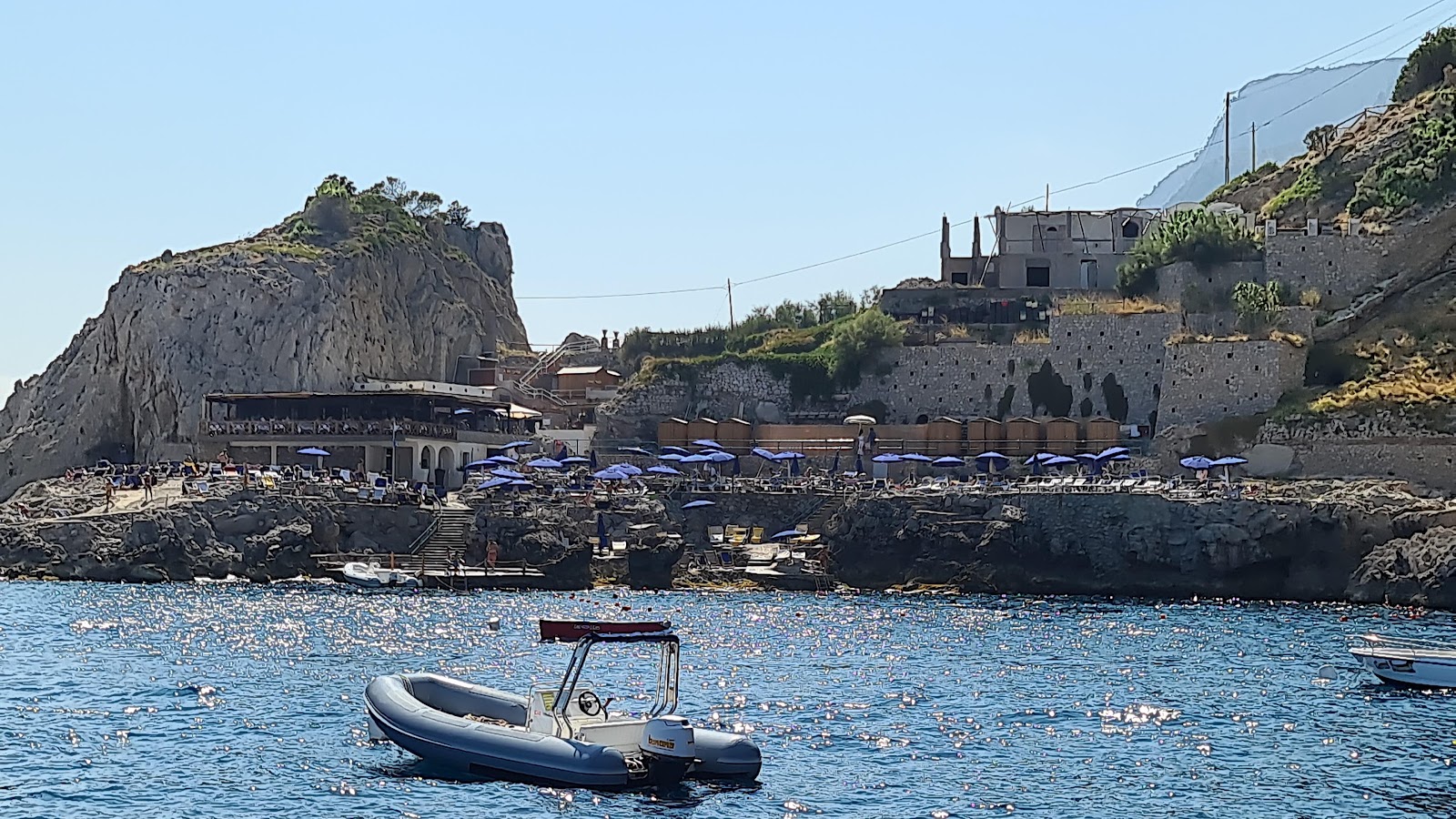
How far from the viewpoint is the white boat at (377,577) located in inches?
2472

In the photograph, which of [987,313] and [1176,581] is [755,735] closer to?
[1176,581]

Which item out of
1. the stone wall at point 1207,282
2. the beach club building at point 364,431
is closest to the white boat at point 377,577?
the beach club building at point 364,431

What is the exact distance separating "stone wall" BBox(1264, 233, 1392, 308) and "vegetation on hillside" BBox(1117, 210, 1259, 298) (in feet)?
4.98

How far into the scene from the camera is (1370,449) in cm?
6906

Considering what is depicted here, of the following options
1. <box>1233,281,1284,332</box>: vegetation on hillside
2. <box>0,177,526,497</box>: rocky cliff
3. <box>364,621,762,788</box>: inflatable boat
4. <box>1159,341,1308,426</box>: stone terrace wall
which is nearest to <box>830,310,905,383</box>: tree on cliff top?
<box>1159,341,1308,426</box>: stone terrace wall

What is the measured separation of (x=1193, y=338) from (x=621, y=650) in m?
39.1

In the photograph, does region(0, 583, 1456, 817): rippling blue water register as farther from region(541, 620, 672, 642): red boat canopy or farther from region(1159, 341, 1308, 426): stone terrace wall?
region(1159, 341, 1308, 426): stone terrace wall

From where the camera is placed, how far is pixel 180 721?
36.0m

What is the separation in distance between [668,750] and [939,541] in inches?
1459

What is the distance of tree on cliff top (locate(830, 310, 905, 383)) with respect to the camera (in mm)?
88750

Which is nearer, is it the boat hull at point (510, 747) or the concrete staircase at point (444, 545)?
the boat hull at point (510, 747)

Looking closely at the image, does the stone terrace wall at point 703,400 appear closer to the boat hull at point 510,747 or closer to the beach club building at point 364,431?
the beach club building at point 364,431

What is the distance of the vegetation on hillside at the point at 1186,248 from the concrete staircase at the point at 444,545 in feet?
119

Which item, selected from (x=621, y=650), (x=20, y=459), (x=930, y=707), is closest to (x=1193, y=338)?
(x=621, y=650)
